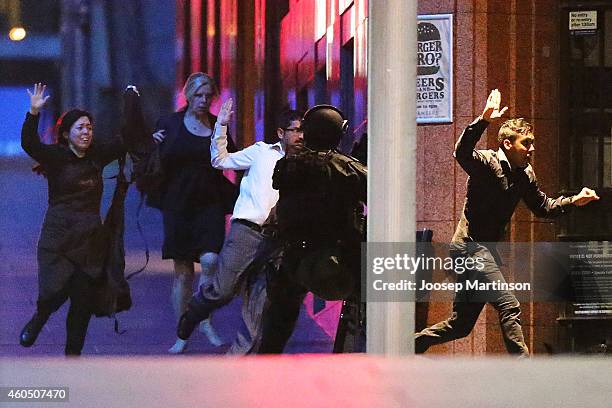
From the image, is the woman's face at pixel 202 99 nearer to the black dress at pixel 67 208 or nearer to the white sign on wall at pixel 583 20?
the black dress at pixel 67 208

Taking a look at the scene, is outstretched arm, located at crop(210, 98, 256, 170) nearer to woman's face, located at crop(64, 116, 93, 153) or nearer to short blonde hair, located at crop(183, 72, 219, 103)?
short blonde hair, located at crop(183, 72, 219, 103)

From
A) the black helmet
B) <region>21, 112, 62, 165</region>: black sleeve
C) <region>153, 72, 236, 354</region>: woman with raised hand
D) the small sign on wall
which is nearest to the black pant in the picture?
<region>153, 72, 236, 354</region>: woman with raised hand

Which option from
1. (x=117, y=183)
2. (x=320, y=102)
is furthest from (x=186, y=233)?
(x=320, y=102)

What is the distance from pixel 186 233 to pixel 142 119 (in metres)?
0.60

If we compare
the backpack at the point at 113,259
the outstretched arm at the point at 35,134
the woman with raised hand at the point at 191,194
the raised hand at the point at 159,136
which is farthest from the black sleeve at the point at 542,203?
the outstretched arm at the point at 35,134

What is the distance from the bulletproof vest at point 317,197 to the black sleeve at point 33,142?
1.12 meters

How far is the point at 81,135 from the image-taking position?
6129 millimetres

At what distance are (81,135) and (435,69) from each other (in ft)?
6.49

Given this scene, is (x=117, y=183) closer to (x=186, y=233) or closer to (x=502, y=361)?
(x=186, y=233)

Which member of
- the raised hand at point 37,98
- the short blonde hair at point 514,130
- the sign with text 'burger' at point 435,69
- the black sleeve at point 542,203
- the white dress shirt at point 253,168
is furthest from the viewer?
the sign with text 'burger' at point 435,69

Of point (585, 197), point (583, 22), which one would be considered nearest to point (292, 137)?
point (585, 197)

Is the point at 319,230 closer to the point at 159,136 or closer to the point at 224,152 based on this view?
the point at 224,152

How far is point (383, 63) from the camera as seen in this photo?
20.4 ft

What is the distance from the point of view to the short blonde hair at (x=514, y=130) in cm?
676
